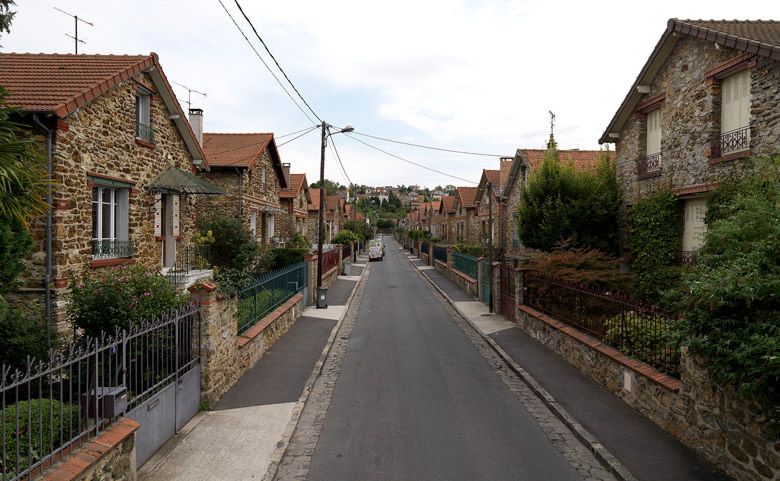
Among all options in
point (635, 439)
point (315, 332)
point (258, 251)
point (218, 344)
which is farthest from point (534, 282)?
point (258, 251)

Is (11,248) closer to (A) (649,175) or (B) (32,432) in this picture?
(B) (32,432)

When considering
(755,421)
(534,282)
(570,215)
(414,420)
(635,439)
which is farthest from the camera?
(570,215)

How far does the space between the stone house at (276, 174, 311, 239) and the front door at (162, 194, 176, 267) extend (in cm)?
1385

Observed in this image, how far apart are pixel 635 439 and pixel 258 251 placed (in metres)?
14.8

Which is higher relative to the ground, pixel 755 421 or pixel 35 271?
pixel 35 271

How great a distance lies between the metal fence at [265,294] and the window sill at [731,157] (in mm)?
11032

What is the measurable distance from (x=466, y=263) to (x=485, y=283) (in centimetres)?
506

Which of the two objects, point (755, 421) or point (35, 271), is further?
point (35, 271)

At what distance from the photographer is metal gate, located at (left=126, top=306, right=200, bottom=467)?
18.9 feet

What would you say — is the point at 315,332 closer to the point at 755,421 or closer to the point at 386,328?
the point at 386,328

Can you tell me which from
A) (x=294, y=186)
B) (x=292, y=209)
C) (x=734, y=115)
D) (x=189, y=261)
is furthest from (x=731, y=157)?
(x=294, y=186)

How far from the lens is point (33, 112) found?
31.1 ft

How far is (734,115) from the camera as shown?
11984 millimetres

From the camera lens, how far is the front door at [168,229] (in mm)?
15203
